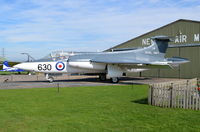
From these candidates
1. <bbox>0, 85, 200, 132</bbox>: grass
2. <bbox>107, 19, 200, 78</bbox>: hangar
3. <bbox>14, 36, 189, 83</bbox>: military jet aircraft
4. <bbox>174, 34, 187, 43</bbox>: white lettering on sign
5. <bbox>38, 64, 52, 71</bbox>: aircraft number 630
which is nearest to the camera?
<bbox>0, 85, 200, 132</bbox>: grass

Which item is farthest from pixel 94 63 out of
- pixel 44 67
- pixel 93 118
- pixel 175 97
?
pixel 93 118

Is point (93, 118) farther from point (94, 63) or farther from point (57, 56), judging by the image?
point (57, 56)

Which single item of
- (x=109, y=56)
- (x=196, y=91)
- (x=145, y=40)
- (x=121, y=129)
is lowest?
(x=121, y=129)

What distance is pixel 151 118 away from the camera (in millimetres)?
7738

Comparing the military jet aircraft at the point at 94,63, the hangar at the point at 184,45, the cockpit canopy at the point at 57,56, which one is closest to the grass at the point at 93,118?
the military jet aircraft at the point at 94,63

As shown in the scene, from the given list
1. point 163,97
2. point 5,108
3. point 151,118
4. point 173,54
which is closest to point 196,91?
point 163,97

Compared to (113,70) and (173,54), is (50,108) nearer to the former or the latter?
(113,70)

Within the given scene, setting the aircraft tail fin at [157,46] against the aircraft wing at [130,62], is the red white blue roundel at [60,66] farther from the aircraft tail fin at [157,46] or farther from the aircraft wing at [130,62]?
the aircraft tail fin at [157,46]

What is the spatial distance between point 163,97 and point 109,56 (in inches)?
557

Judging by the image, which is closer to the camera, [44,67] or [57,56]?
[44,67]

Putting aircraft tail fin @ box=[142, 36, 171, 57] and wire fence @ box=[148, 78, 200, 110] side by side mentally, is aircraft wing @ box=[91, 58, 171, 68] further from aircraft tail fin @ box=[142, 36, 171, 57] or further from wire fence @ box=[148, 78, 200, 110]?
wire fence @ box=[148, 78, 200, 110]

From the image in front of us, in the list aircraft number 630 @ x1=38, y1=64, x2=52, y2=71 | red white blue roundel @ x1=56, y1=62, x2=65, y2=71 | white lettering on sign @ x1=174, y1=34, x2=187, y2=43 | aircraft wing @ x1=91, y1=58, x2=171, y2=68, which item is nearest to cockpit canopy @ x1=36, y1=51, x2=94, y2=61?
red white blue roundel @ x1=56, y1=62, x2=65, y2=71

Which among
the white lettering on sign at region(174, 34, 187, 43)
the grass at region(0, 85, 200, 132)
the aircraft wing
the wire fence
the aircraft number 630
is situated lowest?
the grass at region(0, 85, 200, 132)

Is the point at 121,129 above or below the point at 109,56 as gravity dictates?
below
